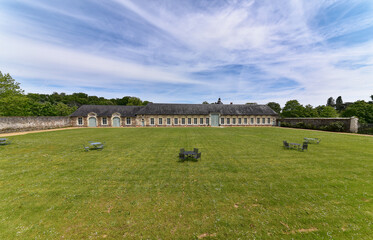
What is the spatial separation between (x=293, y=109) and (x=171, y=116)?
5348 centimetres

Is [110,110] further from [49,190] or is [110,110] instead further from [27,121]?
[49,190]

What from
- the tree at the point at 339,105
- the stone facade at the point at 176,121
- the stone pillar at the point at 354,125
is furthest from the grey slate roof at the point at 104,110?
the tree at the point at 339,105

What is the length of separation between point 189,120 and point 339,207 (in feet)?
115

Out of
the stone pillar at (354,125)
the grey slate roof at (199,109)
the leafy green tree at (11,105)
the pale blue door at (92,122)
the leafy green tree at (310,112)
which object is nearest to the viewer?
the stone pillar at (354,125)

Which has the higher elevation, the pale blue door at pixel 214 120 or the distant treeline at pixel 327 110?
the distant treeline at pixel 327 110

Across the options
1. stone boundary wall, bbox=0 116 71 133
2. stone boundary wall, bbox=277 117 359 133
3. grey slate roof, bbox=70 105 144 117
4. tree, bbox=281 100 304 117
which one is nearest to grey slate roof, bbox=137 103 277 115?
grey slate roof, bbox=70 105 144 117

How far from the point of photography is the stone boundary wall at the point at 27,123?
70.6ft

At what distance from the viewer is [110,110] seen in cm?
3975

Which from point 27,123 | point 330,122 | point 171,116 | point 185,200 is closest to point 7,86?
point 27,123

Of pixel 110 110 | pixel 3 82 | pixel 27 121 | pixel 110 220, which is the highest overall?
pixel 3 82

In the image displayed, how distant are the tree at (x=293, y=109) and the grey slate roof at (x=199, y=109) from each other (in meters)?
21.1

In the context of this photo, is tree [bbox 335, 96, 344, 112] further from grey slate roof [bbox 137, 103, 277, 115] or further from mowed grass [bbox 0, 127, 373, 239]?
mowed grass [bbox 0, 127, 373, 239]

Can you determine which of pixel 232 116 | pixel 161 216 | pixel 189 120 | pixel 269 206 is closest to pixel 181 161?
pixel 161 216

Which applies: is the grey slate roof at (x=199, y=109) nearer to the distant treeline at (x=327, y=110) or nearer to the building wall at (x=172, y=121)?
the building wall at (x=172, y=121)
